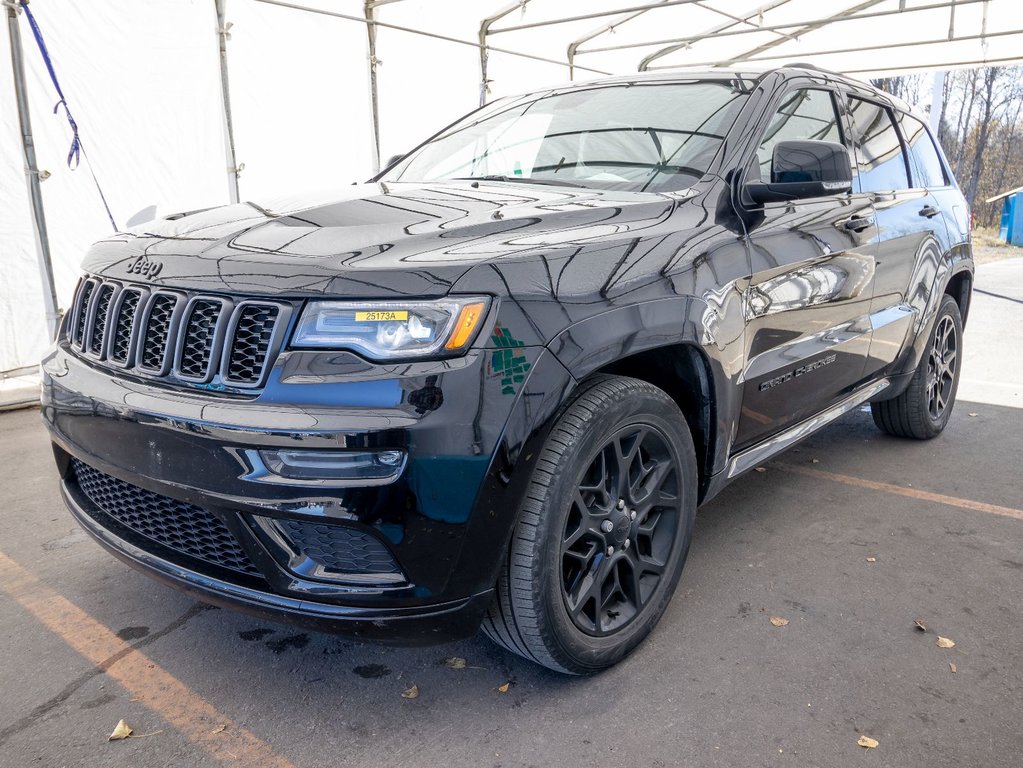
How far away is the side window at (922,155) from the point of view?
4082 mm

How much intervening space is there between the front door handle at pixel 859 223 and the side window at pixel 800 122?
34 centimetres

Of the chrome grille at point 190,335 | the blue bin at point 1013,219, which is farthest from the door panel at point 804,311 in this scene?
the blue bin at point 1013,219

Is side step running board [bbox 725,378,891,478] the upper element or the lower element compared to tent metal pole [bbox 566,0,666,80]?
lower

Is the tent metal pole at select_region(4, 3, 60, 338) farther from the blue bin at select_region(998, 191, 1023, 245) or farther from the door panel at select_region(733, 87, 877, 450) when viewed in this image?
the blue bin at select_region(998, 191, 1023, 245)

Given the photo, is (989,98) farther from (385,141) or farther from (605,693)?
(605,693)

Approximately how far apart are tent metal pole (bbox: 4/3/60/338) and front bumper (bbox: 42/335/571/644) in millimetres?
4432

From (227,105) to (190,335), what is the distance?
19.1ft

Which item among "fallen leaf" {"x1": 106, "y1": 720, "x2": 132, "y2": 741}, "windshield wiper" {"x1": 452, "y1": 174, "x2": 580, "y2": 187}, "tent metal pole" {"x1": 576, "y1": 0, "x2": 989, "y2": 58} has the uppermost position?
"tent metal pole" {"x1": 576, "y1": 0, "x2": 989, "y2": 58}

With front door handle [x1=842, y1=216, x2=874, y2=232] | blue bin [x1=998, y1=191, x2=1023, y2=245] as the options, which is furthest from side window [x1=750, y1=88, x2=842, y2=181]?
blue bin [x1=998, y1=191, x2=1023, y2=245]

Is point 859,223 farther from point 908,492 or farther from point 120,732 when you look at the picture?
point 120,732

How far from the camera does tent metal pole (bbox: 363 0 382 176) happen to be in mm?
8438

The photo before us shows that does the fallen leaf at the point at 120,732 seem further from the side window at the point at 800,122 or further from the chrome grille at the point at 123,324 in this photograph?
the side window at the point at 800,122

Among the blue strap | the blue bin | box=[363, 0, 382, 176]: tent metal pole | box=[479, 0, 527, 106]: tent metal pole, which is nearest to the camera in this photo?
the blue strap

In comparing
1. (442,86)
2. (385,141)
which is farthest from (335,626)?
(442,86)
